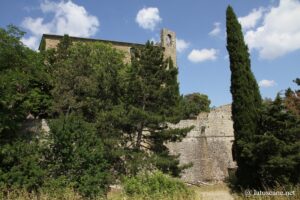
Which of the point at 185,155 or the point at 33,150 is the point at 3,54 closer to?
the point at 33,150

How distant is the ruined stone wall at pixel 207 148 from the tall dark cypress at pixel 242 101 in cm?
628

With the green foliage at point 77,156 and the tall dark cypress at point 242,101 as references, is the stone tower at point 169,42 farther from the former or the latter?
the green foliage at point 77,156

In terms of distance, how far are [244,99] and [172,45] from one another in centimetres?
3203

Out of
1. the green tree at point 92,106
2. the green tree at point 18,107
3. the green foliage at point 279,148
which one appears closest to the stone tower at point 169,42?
the green tree at point 92,106

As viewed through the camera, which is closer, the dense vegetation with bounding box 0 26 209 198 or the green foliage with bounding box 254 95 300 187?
the green foliage with bounding box 254 95 300 187

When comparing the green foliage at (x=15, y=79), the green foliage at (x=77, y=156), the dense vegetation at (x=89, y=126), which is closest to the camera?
the green foliage at (x=77, y=156)

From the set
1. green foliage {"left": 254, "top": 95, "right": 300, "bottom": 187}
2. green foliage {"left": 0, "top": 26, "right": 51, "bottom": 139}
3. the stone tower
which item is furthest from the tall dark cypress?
the stone tower

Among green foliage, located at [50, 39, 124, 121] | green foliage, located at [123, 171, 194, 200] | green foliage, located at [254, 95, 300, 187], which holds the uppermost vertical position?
green foliage, located at [50, 39, 124, 121]

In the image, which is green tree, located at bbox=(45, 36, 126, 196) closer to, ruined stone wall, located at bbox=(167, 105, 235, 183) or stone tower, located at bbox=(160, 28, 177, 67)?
ruined stone wall, located at bbox=(167, 105, 235, 183)

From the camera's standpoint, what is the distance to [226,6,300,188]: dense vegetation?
53.7ft

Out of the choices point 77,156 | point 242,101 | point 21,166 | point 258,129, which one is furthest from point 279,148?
point 21,166

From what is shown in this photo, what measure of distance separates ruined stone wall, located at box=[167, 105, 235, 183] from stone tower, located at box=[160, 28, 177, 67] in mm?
23542

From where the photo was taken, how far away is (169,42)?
166 feet

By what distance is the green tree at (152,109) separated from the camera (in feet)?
59.6
